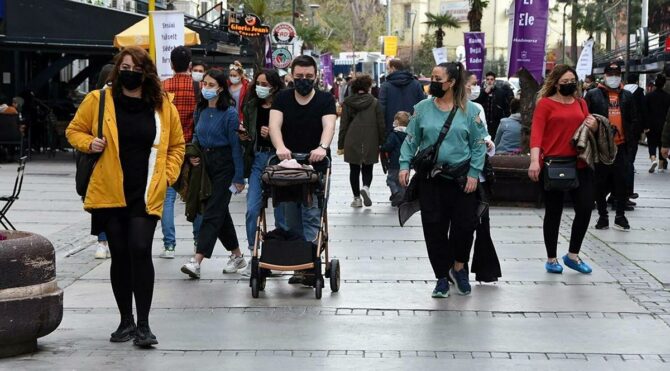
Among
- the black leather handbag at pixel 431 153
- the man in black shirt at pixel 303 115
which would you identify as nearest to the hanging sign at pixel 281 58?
the man in black shirt at pixel 303 115

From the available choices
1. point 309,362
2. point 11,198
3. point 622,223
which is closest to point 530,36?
point 622,223

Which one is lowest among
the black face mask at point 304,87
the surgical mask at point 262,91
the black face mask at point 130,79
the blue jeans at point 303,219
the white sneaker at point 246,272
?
the white sneaker at point 246,272

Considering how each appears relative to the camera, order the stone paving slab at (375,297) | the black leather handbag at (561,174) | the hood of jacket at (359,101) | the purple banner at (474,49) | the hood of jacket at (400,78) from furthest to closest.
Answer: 1. the purple banner at (474,49)
2. the hood of jacket at (400,78)
3. the hood of jacket at (359,101)
4. the black leather handbag at (561,174)
5. the stone paving slab at (375,297)

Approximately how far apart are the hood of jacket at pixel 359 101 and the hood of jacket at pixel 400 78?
0.61 meters

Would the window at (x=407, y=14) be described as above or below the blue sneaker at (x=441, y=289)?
above

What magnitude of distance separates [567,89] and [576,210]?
3.35ft

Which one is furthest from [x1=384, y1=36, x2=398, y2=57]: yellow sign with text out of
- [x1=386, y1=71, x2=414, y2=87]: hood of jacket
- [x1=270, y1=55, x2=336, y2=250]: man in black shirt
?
[x1=270, y1=55, x2=336, y2=250]: man in black shirt

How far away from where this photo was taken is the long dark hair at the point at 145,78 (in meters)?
7.72

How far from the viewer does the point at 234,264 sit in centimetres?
1087

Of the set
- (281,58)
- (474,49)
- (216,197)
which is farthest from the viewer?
(281,58)

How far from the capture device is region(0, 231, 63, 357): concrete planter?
7.28 m

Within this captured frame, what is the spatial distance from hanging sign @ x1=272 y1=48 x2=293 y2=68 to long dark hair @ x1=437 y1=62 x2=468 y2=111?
25645mm

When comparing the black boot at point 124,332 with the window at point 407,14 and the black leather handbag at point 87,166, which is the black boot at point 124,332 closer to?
the black leather handbag at point 87,166

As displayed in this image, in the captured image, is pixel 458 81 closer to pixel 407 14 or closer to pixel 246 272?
pixel 246 272
